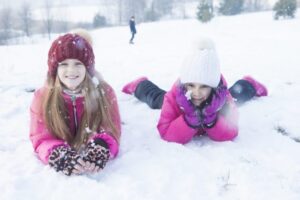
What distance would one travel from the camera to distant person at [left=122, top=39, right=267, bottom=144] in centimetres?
346

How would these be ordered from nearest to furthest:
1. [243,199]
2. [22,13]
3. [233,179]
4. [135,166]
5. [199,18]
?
[243,199] < [233,179] < [135,166] < [199,18] < [22,13]

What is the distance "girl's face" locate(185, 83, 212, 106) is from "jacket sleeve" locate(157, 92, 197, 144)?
0.61 feet

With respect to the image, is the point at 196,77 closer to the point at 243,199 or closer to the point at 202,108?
the point at 202,108

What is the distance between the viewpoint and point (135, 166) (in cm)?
306

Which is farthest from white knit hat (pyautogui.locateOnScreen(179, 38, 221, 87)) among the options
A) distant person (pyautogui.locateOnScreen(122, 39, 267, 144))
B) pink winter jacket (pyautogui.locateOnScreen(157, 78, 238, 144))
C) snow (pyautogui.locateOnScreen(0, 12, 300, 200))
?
pink winter jacket (pyautogui.locateOnScreen(157, 78, 238, 144))

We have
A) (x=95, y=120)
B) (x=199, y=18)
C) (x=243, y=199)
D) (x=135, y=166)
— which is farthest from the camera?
(x=199, y=18)

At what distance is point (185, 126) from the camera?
11.3ft

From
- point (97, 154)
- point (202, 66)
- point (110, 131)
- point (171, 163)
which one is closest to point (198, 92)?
point (202, 66)

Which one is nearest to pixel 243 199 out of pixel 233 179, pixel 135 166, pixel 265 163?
pixel 233 179

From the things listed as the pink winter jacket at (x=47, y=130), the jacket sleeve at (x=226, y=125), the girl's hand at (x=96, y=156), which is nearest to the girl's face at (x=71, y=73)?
the pink winter jacket at (x=47, y=130)

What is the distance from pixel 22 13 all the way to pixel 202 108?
61.5m

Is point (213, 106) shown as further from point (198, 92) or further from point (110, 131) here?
point (110, 131)

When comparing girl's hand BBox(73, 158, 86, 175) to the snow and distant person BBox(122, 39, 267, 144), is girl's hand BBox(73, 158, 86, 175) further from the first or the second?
distant person BBox(122, 39, 267, 144)

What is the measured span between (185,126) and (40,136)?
121 cm
